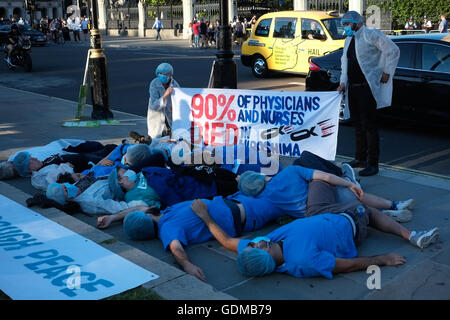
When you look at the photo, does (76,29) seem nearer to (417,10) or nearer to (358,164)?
(417,10)

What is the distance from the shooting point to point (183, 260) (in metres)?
4.15

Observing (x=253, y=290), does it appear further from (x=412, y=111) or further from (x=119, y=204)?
(x=412, y=111)

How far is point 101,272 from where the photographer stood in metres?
4.06

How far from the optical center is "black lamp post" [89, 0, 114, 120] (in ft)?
34.0

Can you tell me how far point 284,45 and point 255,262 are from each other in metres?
12.4

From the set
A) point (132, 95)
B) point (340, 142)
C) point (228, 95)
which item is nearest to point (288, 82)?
point (132, 95)

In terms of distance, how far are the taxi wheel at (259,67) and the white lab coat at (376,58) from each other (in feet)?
32.2

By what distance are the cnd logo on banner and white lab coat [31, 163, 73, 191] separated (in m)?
3.78

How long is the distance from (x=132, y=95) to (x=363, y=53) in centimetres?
842

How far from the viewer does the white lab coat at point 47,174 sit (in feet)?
20.5

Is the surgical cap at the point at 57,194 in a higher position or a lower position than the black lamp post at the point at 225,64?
lower

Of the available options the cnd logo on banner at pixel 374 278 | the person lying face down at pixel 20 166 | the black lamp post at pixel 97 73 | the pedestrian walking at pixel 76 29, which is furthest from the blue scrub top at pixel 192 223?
the pedestrian walking at pixel 76 29

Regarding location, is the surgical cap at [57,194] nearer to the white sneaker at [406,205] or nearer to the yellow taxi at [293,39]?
the white sneaker at [406,205]

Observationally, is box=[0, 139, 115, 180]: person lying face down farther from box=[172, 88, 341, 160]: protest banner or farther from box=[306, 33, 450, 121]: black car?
box=[306, 33, 450, 121]: black car
